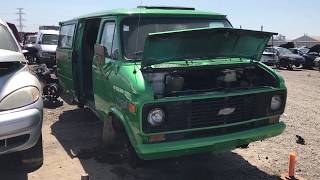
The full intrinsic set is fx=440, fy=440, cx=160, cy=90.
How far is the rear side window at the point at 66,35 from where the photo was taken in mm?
8449

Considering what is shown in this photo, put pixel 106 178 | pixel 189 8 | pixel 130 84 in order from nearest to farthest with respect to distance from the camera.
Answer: pixel 130 84 < pixel 106 178 < pixel 189 8

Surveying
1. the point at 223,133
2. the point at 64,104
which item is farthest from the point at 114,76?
the point at 64,104

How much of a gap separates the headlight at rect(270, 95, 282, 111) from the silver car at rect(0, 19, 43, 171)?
280 cm

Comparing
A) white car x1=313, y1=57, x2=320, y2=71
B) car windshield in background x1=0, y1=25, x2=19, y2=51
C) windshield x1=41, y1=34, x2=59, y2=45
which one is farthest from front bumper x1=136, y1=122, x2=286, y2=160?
white car x1=313, y1=57, x2=320, y2=71

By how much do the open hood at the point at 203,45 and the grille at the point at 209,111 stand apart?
0.68 m

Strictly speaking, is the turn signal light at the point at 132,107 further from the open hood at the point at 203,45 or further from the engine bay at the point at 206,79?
the open hood at the point at 203,45

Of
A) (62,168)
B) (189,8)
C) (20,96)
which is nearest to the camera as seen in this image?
(20,96)

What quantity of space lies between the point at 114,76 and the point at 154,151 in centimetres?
131

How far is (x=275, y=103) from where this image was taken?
5562mm

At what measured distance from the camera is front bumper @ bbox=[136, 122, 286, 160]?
4746 mm

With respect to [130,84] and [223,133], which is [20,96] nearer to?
[130,84]

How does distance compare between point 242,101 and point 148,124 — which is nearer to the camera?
point 148,124

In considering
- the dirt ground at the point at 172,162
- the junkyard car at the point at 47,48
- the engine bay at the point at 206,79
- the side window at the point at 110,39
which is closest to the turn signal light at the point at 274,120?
the engine bay at the point at 206,79

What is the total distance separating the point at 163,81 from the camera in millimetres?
5172
